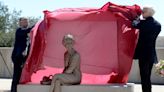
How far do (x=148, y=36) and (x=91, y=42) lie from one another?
128 cm

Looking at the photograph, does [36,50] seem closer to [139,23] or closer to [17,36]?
[17,36]

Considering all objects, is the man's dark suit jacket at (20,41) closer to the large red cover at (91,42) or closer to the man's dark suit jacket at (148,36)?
the large red cover at (91,42)

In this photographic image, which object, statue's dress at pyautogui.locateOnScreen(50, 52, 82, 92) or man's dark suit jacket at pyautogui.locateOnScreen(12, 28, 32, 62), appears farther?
man's dark suit jacket at pyautogui.locateOnScreen(12, 28, 32, 62)

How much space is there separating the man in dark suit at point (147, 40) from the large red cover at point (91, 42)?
229 millimetres

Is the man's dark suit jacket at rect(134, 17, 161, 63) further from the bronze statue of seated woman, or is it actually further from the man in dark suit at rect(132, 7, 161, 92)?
the bronze statue of seated woman

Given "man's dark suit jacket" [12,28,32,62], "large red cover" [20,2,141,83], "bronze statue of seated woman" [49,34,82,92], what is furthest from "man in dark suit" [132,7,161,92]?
"man's dark suit jacket" [12,28,32,62]

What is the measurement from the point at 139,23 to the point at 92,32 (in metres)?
1.19

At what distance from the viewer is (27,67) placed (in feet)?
24.3

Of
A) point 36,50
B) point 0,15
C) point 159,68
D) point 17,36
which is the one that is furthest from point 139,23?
point 0,15

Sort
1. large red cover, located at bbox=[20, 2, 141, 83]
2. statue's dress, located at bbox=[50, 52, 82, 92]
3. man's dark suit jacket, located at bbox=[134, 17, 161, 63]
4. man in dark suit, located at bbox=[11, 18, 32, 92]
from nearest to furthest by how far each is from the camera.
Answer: statue's dress, located at bbox=[50, 52, 82, 92] → man's dark suit jacket, located at bbox=[134, 17, 161, 63] → large red cover, located at bbox=[20, 2, 141, 83] → man in dark suit, located at bbox=[11, 18, 32, 92]

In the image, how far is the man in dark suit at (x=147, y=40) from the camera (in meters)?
7.18

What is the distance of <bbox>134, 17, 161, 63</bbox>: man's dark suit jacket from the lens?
23.5ft

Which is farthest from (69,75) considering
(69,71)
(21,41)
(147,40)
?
(21,41)

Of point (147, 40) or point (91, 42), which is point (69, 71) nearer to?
point (147, 40)
